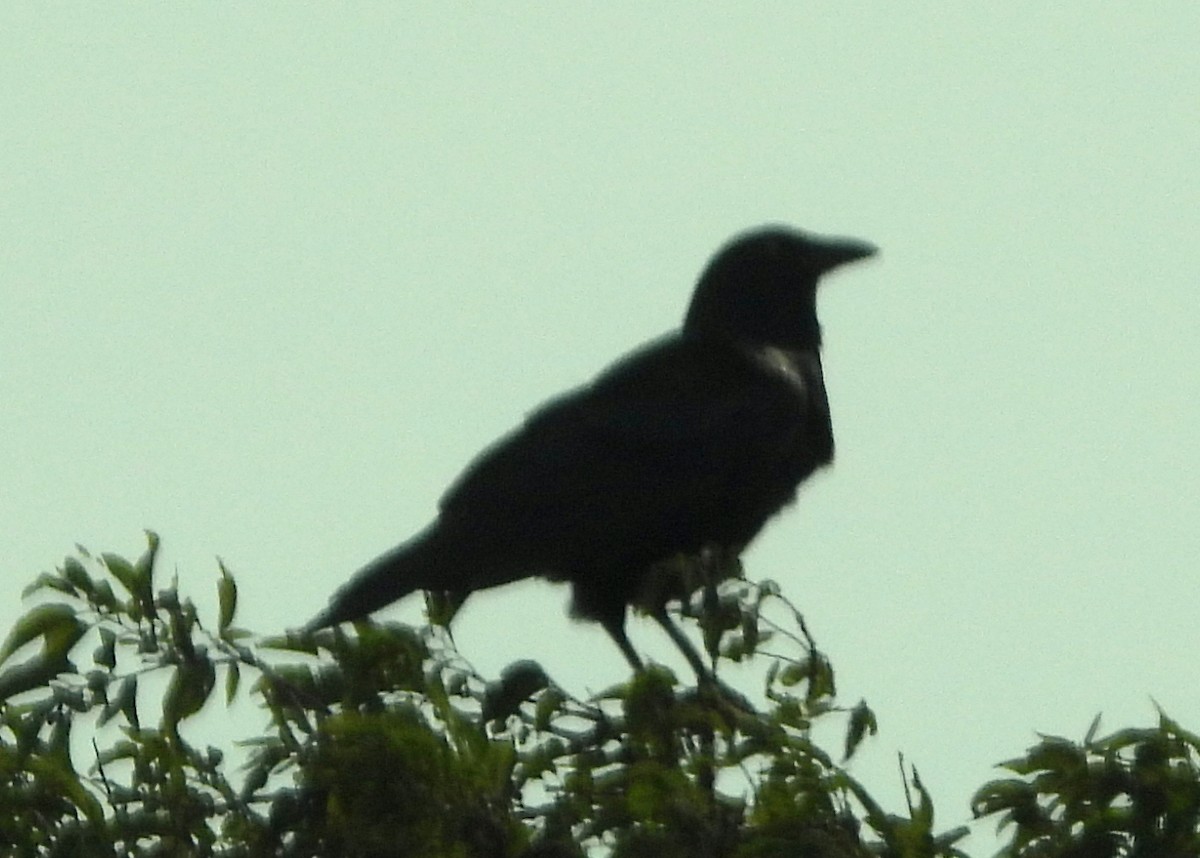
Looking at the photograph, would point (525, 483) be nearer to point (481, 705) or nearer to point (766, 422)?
point (766, 422)

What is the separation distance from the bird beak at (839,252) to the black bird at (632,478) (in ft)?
1.75

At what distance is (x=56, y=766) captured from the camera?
13.9 feet

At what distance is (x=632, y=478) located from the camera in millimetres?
7316

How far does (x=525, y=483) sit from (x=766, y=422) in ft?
2.52

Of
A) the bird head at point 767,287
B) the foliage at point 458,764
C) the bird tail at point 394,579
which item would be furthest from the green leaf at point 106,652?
the bird head at point 767,287

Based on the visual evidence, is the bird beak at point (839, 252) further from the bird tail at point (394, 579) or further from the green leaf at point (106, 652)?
the green leaf at point (106, 652)

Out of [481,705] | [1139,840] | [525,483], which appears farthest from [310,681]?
[525,483]

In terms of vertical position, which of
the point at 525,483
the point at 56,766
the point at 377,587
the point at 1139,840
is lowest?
the point at 1139,840

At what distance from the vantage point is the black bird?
280 inches

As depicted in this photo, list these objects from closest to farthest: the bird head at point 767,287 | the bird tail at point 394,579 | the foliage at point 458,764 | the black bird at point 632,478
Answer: the foliage at point 458,764, the bird tail at point 394,579, the black bird at point 632,478, the bird head at point 767,287

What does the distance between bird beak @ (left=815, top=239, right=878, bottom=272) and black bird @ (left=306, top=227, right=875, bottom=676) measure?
53cm

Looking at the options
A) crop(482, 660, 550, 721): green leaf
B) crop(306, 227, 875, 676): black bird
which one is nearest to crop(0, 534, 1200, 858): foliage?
crop(482, 660, 550, 721): green leaf

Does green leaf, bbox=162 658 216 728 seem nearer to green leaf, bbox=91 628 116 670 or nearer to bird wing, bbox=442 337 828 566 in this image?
green leaf, bbox=91 628 116 670

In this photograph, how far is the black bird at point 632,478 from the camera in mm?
7117
